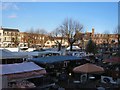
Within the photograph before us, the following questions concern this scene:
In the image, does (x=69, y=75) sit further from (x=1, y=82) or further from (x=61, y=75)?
(x=1, y=82)

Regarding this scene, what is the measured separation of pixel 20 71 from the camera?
36.6ft

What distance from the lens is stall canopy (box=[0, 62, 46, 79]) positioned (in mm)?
10701

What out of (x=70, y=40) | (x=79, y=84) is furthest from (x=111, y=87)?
(x=70, y=40)

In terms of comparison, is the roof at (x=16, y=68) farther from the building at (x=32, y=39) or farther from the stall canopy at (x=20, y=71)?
the building at (x=32, y=39)

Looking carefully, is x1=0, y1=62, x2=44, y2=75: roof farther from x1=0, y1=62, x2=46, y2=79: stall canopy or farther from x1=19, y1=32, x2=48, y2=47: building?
x1=19, y1=32, x2=48, y2=47: building

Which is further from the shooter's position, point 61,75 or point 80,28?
point 80,28

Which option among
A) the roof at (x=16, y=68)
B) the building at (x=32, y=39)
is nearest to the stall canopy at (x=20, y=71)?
the roof at (x=16, y=68)

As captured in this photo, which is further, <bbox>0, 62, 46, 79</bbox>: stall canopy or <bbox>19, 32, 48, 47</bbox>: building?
<bbox>19, 32, 48, 47</bbox>: building

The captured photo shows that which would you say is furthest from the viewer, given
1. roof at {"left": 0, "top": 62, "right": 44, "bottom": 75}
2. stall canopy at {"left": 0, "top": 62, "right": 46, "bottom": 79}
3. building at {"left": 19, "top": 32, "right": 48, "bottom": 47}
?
building at {"left": 19, "top": 32, "right": 48, "bottom": 47}

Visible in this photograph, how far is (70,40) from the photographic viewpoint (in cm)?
5381

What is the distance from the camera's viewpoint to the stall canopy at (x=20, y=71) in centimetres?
1070

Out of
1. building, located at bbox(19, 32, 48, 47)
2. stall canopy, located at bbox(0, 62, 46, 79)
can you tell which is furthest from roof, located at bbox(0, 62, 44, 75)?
building, located at bbox(19, 32, 48, 47)

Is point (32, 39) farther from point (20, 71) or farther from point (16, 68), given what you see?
point (20, 71)

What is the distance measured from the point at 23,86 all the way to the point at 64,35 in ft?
154
